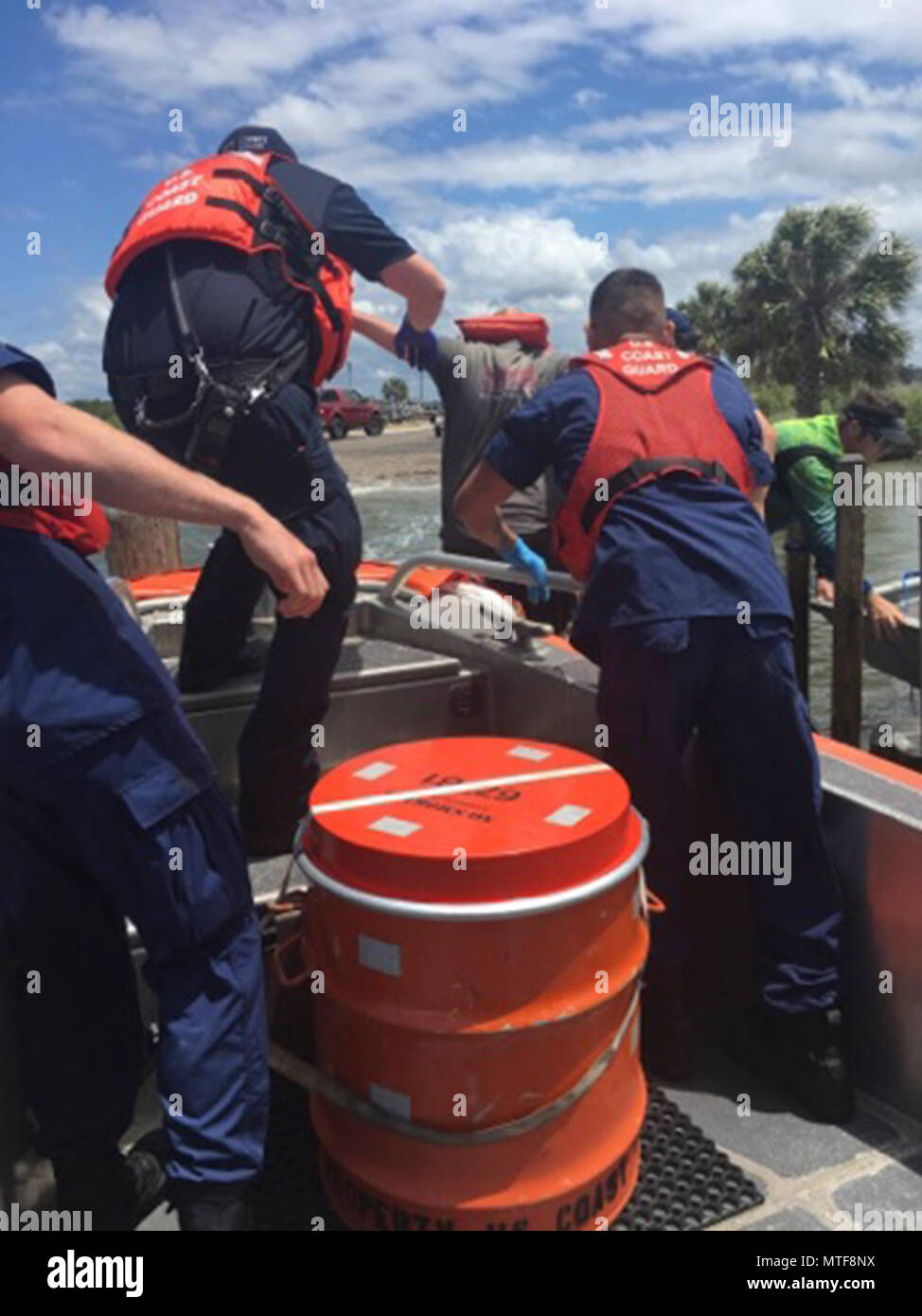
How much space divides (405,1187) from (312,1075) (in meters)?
0.26

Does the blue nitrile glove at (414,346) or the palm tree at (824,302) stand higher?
the palm tree at (824,302)

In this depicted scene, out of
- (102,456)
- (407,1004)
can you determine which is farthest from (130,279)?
(407,1004)

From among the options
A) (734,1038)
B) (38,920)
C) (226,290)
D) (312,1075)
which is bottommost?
(734,1038)

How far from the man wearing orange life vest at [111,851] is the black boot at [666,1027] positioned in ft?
3.14

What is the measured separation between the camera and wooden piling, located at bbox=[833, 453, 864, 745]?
6152 mm

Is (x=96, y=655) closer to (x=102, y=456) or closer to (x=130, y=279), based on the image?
(x=102, y=456)

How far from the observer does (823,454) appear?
17.9 feet

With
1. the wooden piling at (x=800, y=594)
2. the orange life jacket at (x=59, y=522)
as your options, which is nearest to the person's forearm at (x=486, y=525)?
the orange life jacket at (x=59, y=522)

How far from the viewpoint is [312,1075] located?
2.23 meters

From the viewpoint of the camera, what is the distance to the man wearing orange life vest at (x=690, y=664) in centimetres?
255

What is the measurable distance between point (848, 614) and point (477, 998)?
15.7 feet

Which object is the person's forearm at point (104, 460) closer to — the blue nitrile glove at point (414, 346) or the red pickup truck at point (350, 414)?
the blue nitrile glove at point (414, 346)

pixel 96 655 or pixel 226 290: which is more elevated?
pixel 226 290

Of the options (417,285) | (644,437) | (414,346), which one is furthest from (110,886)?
(414,346)
